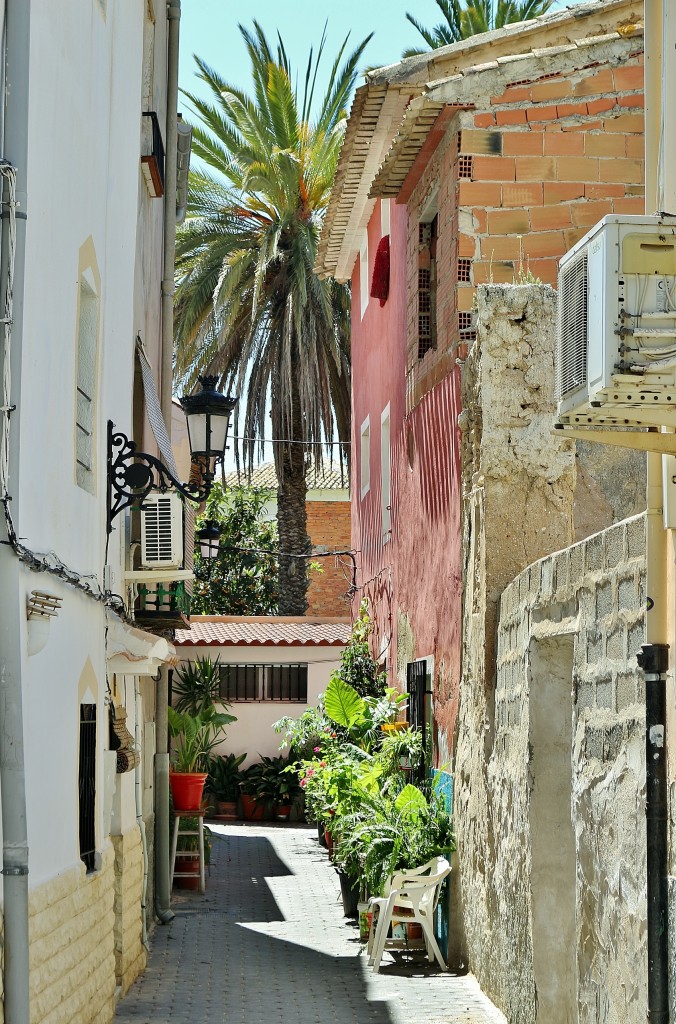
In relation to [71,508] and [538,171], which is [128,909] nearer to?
[71,508]

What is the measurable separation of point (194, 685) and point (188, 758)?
8132 millimetres

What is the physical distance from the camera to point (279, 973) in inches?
446

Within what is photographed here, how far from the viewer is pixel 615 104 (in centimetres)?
1207

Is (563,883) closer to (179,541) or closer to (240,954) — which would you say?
(179,541)

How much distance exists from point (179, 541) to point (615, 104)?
5511mm

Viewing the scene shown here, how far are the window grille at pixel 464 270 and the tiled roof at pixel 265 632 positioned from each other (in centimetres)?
1357

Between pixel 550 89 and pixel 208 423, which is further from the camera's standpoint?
pixel 208 423

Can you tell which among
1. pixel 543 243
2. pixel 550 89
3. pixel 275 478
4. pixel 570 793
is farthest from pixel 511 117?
pixel 275 478

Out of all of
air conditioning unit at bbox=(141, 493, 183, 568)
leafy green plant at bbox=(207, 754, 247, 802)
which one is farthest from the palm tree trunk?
air conditioning unit at bbox=(141, 493, 183, 568)

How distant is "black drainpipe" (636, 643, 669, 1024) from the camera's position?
561 centimetres

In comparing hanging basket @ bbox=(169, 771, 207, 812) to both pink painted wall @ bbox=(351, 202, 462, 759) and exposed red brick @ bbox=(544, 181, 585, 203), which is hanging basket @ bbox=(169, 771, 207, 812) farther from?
exposed red brick @ bbox=(544, 181, 585, 203)

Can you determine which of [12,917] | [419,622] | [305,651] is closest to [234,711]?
[305,651]

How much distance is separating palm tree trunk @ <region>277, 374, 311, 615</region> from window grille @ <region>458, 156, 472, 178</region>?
42.7 ft

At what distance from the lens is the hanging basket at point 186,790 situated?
1586 centimetres
